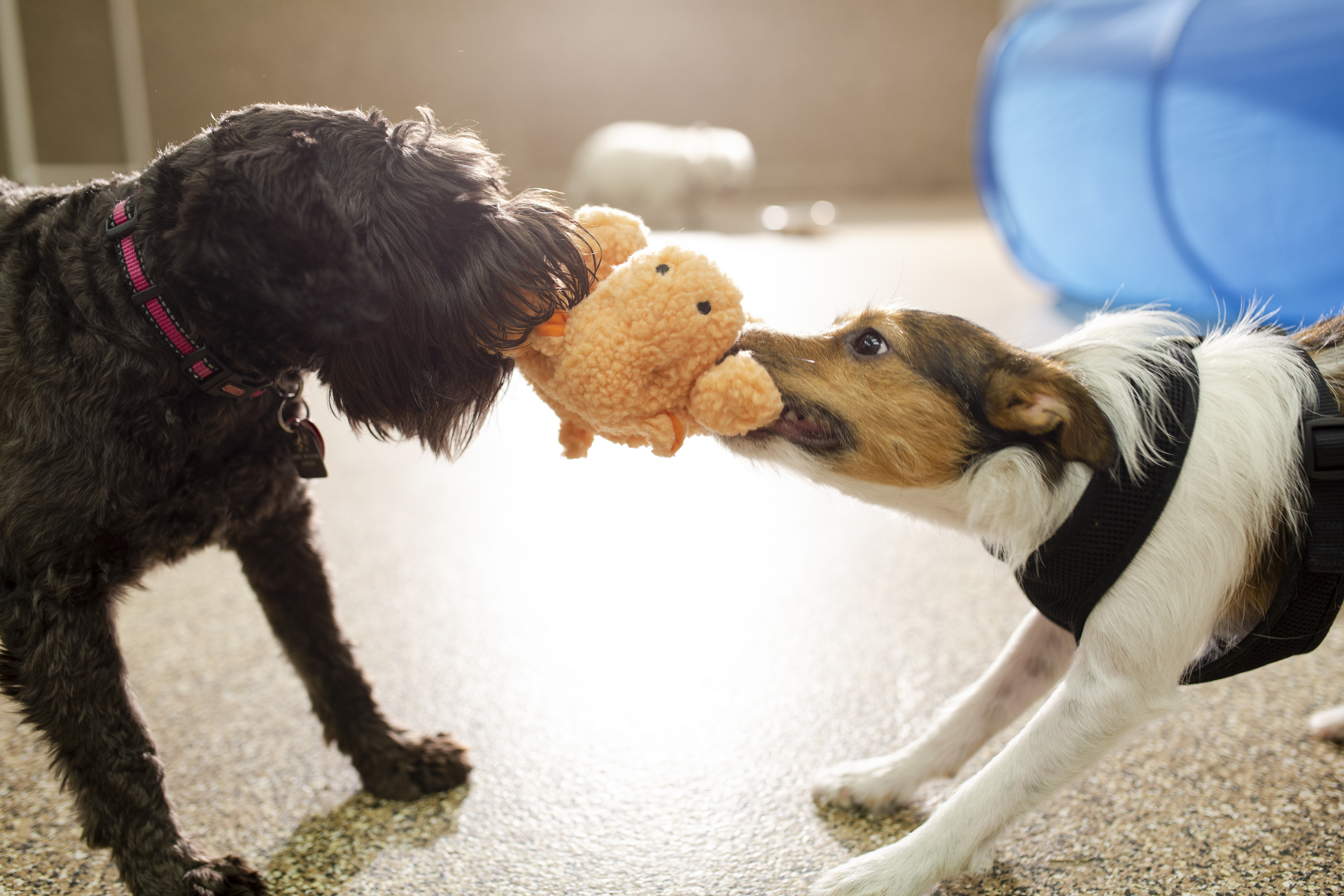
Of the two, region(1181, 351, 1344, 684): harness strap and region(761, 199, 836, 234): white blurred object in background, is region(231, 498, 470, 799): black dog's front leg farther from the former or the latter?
region(761, 199, 836, 234): white blurred object in background

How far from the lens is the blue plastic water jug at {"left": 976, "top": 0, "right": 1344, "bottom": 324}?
3582mm

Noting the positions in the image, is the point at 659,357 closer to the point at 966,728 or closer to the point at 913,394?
the point at 913,394

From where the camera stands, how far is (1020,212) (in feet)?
17.8

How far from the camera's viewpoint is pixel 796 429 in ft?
4.56

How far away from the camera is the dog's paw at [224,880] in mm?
1317

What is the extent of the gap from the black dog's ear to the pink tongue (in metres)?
0.60

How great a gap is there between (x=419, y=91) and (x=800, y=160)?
511cm

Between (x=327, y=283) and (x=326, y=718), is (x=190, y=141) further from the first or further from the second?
(x=326, y=718)

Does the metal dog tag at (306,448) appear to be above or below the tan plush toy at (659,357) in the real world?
below

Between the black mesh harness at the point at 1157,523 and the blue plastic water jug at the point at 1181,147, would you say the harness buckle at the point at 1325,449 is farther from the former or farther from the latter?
the blue plastic water jug at the point at 1181,147

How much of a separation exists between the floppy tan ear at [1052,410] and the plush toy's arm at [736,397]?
32cm

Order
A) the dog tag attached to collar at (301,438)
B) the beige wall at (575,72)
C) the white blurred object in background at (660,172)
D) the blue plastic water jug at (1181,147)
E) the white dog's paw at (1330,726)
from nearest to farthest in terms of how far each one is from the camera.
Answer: the dog tag attached to collar at (301,438) < the white dog's paw at (1330,726) < the blue plastic water jug at (1181,147) < the white blurred object in background at (660,172) < the beige wall at (575,72)

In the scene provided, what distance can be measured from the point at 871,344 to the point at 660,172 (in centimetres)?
758

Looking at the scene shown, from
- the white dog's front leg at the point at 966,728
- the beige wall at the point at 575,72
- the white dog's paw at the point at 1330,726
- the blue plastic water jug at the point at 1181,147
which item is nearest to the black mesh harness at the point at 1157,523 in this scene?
the white dog's front leg at the point at 966,728
